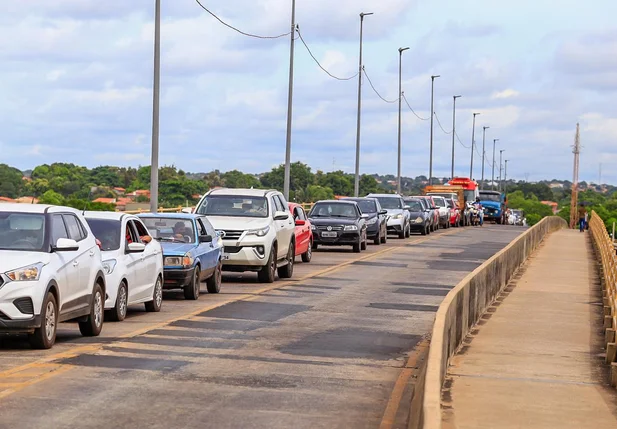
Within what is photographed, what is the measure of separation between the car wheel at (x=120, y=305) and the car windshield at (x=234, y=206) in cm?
879

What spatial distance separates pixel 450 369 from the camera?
13.9 m

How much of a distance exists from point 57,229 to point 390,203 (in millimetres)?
38849

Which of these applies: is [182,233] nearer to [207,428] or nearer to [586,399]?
[586,399]

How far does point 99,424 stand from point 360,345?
6.58m

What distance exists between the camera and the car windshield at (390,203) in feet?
174

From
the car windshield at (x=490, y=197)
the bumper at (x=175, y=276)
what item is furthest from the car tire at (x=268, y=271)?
the car windshield at (x=490, y=197)

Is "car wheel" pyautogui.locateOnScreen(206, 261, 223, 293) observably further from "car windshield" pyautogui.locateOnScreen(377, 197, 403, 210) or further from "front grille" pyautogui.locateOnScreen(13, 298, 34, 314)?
"car windshield" pyautogui.locateOnScreen(377, 197, 403, 210)

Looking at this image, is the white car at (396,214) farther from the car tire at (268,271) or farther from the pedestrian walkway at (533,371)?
the pedestrian walkway at (533,371)

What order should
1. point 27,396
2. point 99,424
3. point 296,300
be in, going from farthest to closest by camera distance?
point 296,300 → point 27,396 → point 99,424

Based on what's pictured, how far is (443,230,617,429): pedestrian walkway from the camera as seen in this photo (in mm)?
10992

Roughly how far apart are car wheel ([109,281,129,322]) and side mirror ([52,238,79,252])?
11.0 ft

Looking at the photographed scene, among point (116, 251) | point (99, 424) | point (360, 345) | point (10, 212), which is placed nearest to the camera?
point (99, 424)

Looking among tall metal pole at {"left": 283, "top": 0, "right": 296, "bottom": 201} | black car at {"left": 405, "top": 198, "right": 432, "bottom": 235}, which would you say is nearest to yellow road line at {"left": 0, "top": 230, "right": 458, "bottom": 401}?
tall metal pole at {"left": 283, "top": 0, "right": 296, "bottom": 201}

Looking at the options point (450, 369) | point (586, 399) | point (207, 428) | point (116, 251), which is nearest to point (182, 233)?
point (116, 251)
